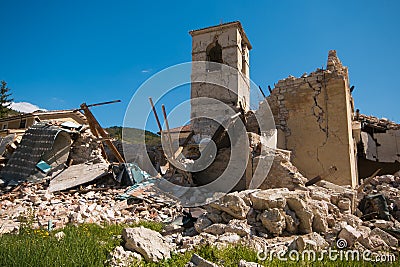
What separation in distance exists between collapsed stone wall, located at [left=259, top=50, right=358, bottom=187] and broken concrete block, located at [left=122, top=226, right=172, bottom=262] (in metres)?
5.57

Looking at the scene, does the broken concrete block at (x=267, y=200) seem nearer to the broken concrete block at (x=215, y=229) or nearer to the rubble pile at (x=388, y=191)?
the broken concrete block at (x=215, y=229)

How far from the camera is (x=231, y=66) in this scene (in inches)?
528

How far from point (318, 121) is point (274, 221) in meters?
4.82

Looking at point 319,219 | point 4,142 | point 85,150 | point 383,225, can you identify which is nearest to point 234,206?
point 319,219

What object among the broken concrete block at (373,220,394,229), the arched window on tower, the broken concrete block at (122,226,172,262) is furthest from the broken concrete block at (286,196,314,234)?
the arched window on tower

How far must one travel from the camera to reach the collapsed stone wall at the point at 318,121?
23.9 feet

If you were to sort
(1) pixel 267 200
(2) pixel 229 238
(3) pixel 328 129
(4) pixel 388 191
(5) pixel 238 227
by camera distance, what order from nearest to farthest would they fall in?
(2) pixel 229 238 → (5) pixel 238 227 → (1) pixel 267 200 → (4) pixel 388 191 → (3) pixel 328 129

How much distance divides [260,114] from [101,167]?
19.0 ft

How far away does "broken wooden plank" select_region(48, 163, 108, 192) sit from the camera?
8.19 metres

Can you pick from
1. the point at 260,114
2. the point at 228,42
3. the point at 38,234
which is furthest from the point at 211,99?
the point at 38,234

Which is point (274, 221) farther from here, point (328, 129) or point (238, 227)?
point (328, 129)

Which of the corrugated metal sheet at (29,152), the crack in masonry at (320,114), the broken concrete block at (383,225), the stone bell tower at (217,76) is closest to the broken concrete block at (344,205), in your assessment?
the broken concrete block at (383,225)

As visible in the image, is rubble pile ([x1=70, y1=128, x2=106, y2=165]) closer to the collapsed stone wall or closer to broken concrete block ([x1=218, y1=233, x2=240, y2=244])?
the collapsed stone wall

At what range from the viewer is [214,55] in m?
15.2
